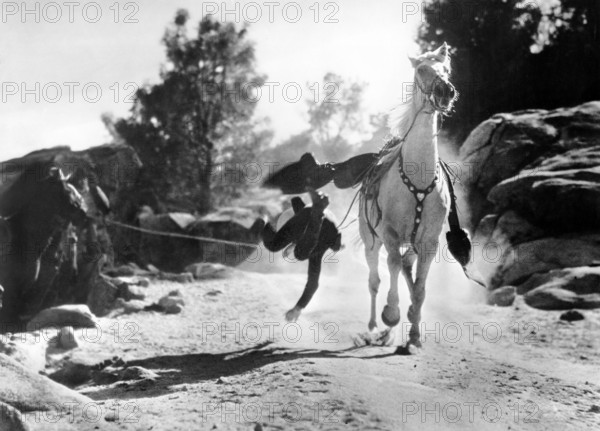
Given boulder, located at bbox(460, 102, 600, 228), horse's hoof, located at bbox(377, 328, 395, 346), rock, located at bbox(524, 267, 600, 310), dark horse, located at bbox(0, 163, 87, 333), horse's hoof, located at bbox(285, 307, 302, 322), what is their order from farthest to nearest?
boulder, located at bbox(460, 102, 600, 228)
rock, located at bbox(524, 267, 600, 310)
horse's hoof, located at bbox(285, 307, 302, 322)
dark horse, located at bbox(0, 163, 87, 333)
horse's hoof, located at bbox(377, 328, 395, 346)

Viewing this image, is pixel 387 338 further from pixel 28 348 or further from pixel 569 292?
pixel 569 292

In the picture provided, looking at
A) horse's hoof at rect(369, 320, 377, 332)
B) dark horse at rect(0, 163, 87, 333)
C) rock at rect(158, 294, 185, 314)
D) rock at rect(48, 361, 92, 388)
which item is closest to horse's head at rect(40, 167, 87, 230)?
dark horse at rect(0, 163, 87, 333)

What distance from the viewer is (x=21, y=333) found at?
8031 millimetres

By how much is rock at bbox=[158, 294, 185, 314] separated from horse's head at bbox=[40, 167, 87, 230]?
A: 2.96 m

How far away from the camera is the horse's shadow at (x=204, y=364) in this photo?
20.9ft

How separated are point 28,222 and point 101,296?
11.1 ft

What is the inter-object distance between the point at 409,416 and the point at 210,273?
35.1 feet

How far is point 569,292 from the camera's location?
430 inches

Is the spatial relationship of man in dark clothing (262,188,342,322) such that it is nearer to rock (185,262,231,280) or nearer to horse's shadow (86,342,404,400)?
horse's shadow (86,342,404,400)

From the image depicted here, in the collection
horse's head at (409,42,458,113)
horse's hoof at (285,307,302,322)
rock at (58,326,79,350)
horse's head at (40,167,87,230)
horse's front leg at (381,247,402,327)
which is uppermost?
horse's head at (409,42,458,113)

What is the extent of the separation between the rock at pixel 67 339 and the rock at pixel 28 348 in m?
0.16

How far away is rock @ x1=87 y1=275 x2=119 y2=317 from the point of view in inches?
448

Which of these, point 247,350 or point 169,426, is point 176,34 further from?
point 169,426

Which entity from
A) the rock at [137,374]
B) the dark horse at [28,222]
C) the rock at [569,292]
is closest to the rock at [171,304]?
the dark horse at [28,222]
